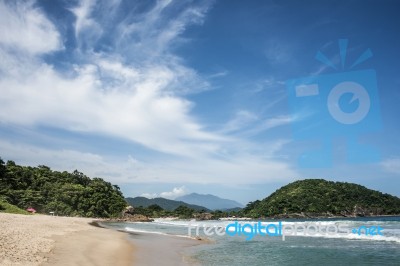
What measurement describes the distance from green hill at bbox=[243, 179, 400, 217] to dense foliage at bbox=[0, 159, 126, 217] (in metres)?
61.8

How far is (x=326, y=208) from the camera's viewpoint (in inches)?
4852

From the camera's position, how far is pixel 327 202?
4961 inches

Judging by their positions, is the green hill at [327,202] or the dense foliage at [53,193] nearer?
the dense foliage at [53,193]

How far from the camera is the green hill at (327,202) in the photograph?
124 metres

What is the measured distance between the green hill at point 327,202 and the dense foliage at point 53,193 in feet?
203

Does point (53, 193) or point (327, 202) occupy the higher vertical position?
point (327, 202)

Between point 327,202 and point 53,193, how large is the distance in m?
97.6

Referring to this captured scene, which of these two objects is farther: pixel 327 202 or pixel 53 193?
pixel 327 202

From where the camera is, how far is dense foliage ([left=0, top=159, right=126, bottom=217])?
7344 centimetres

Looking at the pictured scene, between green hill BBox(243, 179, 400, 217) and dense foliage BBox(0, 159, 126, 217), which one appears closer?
dense foliage BBox(0, 159, 126, 217)

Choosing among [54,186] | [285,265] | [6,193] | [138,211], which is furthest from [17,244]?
[138,211]

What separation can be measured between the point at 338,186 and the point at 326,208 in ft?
62.7

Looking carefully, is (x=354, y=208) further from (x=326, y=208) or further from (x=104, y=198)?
(x=104, y=198)

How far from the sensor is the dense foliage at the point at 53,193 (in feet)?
241
